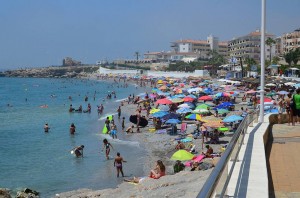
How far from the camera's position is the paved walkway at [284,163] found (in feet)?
16.6

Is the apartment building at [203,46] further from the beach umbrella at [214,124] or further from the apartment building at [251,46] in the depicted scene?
the beach umbrella at [214,124]

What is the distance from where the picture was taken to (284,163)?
6.54 m

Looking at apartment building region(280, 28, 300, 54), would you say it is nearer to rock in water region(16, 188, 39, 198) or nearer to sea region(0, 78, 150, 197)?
sea region(0, 78, 150, 197)

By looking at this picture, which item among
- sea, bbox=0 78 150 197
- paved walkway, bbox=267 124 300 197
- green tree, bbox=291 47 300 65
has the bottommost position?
sea, bbox=0 78 150 197

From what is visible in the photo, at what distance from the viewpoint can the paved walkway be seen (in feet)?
16.6

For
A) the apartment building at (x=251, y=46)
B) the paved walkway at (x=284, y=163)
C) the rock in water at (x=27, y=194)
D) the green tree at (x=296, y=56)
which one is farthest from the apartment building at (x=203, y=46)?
the paved walkway at (x=284, y=163)

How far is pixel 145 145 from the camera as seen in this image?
73.8ft

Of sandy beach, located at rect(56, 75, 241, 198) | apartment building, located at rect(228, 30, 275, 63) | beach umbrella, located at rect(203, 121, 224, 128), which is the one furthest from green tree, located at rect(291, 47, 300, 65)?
beach umbrella, located at rect(203, 121, 224, 128)

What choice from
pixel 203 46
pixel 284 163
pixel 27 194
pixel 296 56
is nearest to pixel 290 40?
pixel 296 56

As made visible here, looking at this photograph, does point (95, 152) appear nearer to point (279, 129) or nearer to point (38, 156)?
point (38, 156)

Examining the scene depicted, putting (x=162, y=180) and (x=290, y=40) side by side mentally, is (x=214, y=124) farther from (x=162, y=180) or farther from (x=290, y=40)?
(x=290, y=40)

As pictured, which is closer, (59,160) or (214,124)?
(214,124)

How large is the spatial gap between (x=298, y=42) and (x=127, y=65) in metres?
87.6

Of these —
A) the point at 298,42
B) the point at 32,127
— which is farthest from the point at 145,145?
the point at 298,42
